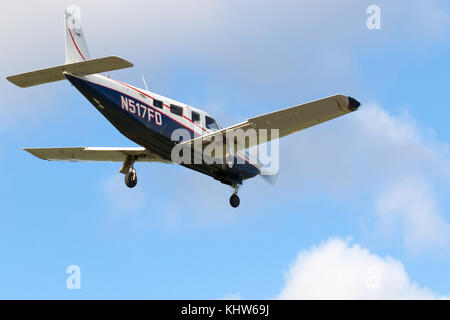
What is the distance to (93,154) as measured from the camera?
26.6 m

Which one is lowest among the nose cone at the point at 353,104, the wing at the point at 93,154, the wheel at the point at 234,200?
the wheel at the point at 234,200

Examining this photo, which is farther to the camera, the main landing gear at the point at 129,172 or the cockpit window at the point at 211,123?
the main landing gear at the point at 129,172

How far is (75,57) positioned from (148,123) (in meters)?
2.89

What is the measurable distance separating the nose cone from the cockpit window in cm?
526

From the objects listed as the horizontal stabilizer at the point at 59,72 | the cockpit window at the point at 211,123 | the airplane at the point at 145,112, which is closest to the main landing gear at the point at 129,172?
the airplane at the point at 145,112

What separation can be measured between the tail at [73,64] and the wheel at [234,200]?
23.2 ft

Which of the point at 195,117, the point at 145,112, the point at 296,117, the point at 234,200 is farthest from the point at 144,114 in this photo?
the point at 234,200

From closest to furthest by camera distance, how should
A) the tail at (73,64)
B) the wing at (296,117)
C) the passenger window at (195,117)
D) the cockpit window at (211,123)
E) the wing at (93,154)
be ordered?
the tail at (73,64) → the wing at (296,117) → the passenger window at (195,117) → the cockpit window at (211,123) → the wing at (93,154)

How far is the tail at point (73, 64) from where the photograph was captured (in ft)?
64.6

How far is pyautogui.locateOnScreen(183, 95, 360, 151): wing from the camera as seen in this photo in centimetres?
2122

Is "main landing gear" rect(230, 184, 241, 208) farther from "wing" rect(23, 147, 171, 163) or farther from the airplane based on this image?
"wing" rect(23, 147, 171, 163)

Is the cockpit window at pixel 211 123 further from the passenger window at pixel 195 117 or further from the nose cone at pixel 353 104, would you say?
the nose cone at pixel 353 104

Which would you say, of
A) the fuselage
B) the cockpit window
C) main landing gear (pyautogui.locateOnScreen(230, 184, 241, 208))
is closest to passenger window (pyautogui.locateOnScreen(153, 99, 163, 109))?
the fuselage

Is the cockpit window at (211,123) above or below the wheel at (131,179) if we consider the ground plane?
above
